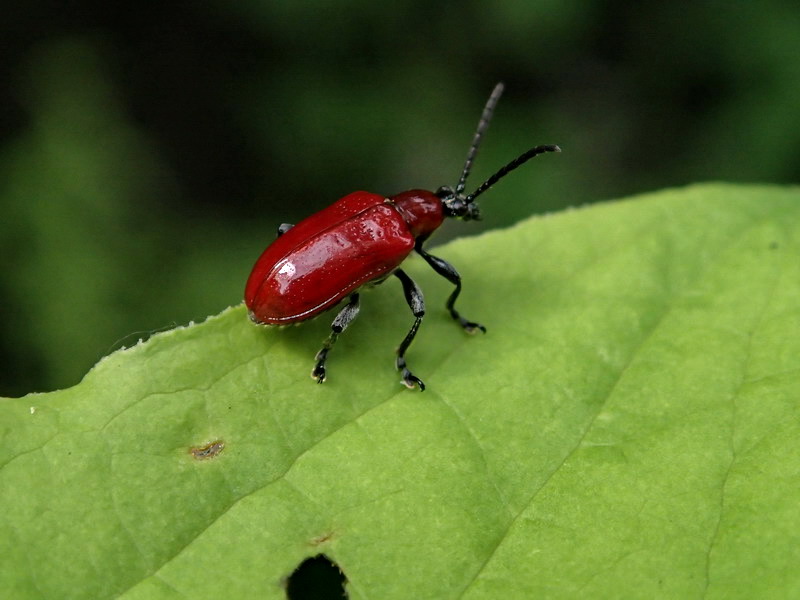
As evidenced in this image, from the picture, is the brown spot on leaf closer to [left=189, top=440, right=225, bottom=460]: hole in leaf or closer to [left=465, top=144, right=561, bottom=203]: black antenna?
[left=189, top=440, right=225, bottom=460]: hole in leaf

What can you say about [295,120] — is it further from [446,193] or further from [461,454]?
[461,454]

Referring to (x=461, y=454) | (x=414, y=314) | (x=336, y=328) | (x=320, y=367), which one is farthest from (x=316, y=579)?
(x=414, y=314)

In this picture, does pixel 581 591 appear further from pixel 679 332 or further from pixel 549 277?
pixel 549 277

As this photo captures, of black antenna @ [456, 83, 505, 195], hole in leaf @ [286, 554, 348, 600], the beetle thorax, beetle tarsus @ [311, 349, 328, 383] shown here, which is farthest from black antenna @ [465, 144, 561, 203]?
hole in leaf @ [286, 554, 348, 600]

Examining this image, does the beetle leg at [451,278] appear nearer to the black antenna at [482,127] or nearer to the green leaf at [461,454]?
the green leaf at [461,454]

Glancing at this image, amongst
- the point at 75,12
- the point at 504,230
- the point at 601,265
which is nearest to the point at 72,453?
the point at 504,230
